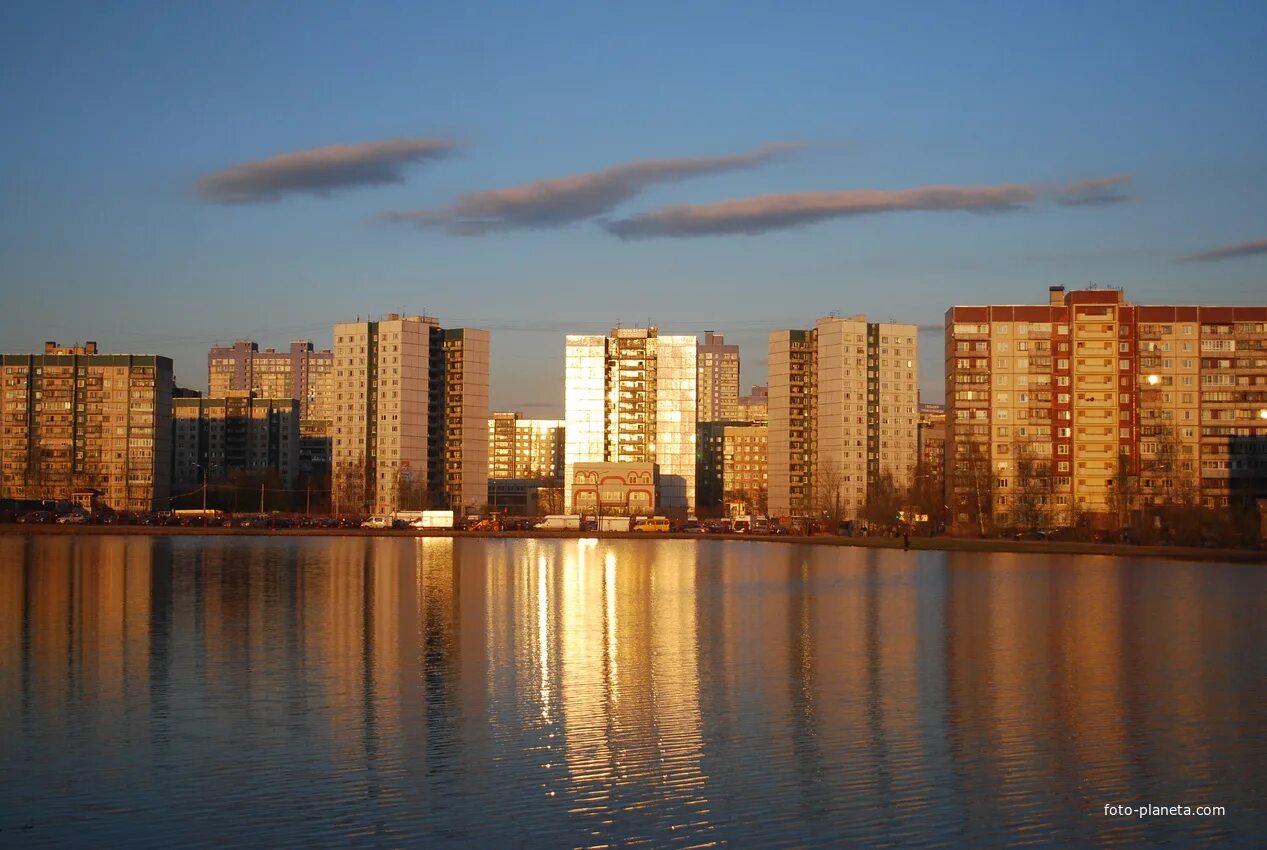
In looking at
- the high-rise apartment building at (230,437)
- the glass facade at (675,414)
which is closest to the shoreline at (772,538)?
the glass facade at (675,414)

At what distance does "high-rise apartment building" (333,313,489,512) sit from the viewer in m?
154

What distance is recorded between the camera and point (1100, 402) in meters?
123

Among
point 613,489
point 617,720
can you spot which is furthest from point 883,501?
point 617,720

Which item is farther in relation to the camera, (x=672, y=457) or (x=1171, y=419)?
(x=672, y=457)

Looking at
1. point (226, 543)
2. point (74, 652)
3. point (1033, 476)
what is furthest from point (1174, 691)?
point (1033, 476)

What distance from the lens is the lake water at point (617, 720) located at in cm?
1498

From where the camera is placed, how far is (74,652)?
27.2m

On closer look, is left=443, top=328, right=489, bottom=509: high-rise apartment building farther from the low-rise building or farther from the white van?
the white van

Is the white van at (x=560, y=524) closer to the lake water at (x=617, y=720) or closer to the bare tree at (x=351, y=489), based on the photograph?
the bare tree at (x=351, y=489)

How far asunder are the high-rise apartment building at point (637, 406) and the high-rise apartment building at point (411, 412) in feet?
38.6

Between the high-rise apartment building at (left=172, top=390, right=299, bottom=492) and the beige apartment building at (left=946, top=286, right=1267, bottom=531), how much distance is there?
105 m

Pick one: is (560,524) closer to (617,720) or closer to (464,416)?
(464,416)

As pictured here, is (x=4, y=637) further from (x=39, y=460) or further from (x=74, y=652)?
(x=39, y=460)

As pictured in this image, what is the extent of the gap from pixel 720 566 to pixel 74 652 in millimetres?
41108
